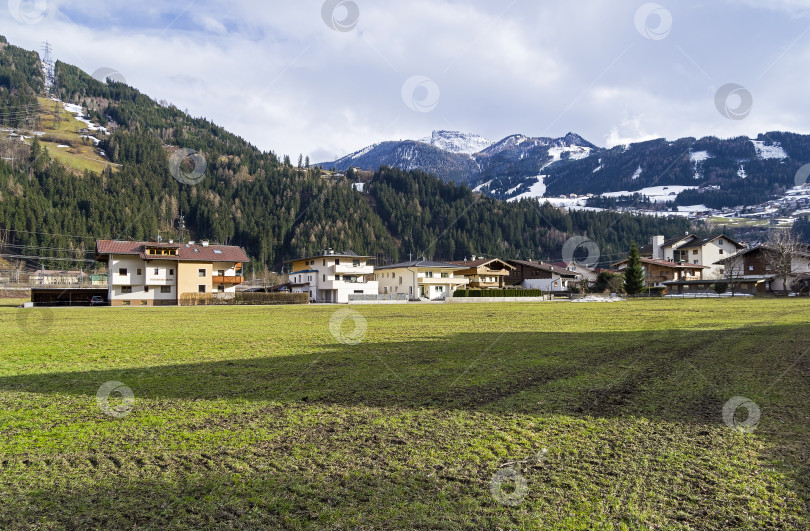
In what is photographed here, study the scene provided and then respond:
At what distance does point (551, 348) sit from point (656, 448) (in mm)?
8869

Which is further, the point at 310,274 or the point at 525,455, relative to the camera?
the point at 310,274

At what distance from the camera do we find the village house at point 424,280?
234ft

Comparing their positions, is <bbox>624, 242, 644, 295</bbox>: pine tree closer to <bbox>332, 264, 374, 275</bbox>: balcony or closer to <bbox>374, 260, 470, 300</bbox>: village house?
<bbox>374, 260, 470, 300</bbox>: village house

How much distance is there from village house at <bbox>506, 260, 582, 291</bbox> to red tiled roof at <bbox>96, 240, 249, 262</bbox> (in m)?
50.4

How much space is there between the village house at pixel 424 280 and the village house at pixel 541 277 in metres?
17.8

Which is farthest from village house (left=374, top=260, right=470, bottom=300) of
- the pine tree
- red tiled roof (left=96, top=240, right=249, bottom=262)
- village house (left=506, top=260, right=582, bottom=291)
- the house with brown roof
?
the house with brown roof

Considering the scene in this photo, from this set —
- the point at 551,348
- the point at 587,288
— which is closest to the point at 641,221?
the point at 587,288

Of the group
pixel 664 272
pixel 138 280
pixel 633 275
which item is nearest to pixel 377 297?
pixel 138 280

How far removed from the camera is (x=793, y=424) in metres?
6.25

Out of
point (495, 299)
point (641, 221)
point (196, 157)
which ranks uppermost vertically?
point (196, 157)

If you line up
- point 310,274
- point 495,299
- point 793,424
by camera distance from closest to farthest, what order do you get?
point 793,424, point 495,299, point 310,274

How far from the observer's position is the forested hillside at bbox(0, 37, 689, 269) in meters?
116

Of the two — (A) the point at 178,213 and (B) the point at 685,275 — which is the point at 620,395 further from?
(A) the point at 178,213

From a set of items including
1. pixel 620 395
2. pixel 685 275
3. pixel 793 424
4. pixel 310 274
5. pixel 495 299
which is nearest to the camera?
pixel 793 424
